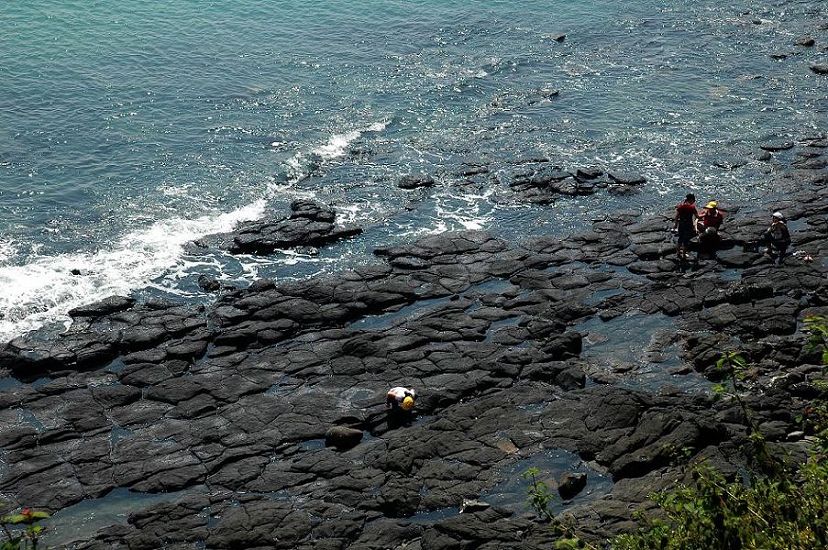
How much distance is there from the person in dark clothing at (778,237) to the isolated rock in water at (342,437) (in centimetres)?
1793

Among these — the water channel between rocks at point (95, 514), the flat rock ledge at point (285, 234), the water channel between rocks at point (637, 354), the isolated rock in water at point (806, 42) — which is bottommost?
the water channel between rocks at point (95, 514)

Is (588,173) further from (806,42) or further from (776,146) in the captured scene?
(806,42)

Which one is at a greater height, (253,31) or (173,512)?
(253,31)

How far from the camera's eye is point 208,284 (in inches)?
1430

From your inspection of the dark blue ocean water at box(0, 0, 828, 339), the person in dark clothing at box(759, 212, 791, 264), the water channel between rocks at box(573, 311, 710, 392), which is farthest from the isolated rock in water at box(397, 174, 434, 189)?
the person in dark clothing at box(759, 212, 791, 264)

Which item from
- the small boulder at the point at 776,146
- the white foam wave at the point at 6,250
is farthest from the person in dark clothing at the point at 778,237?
the white foam wave at the point at 6,250

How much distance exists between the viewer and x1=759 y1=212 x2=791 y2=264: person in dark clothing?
35594 mm

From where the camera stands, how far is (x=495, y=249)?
1508 inches

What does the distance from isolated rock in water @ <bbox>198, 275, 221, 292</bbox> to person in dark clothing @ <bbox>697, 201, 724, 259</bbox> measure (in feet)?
61.2

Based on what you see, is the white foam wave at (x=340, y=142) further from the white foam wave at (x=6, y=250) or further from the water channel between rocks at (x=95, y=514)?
the water channel between rocks at (x=95, y=514)

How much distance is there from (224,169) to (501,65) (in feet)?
66.8

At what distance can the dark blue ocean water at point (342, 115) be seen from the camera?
133ft

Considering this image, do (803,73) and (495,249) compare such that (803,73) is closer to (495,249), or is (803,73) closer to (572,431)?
(495,249)

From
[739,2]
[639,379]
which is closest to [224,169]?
[639,379]
